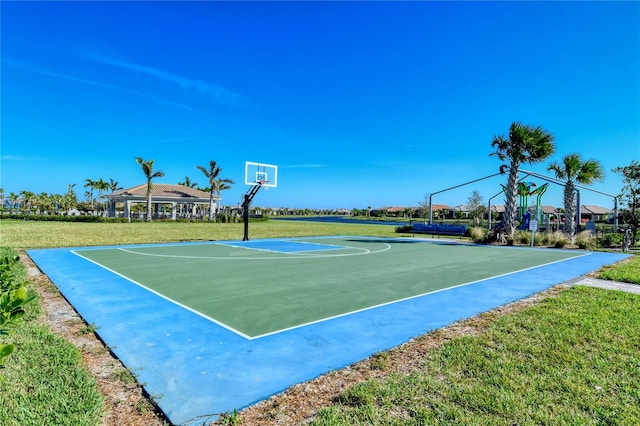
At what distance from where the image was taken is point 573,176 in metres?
18.6

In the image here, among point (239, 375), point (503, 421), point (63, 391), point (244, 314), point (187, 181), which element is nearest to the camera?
point (503, 421)

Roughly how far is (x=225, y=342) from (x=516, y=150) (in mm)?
18660

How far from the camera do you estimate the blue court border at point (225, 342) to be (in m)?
3.01

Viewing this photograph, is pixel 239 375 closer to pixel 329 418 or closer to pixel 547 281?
pixel 329 418

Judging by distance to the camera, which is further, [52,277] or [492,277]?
[492,277]

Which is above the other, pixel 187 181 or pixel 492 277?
pixel 187 181

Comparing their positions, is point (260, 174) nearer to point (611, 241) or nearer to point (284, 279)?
point (284, 279)

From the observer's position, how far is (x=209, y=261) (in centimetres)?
1050

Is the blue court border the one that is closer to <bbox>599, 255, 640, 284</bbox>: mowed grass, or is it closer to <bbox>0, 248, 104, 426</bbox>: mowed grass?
<bbox>0, 248, 104, 426</bbox>: mowed grass

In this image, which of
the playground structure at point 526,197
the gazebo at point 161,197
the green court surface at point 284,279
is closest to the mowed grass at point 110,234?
the green court surface at point 284,279

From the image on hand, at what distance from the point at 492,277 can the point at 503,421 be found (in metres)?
6.54

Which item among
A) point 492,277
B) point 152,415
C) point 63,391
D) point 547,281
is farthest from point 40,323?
point 547,281

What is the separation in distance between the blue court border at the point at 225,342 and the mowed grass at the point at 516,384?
65 cm

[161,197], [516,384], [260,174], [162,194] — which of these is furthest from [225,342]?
[162,194]
